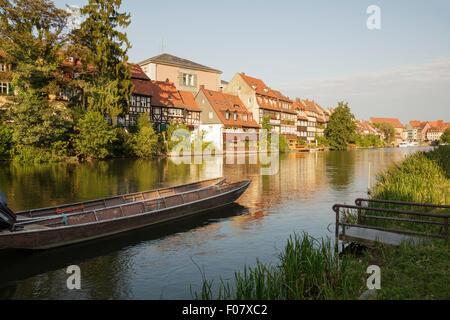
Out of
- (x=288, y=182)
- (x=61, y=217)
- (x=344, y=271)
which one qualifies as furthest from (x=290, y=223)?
(x=288, y=182)

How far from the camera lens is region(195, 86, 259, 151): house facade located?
66.0m

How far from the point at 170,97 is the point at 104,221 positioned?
175 feet

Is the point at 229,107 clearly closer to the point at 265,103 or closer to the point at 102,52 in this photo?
the point at 265,103

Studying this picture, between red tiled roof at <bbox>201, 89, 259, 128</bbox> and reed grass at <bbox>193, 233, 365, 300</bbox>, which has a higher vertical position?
red tiled roof at <bbox>201, 89, 259, 128</bbox>

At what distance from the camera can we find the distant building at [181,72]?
232ft

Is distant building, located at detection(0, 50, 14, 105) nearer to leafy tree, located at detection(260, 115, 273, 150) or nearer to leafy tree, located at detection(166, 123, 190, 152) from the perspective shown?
leafy tree, located at detection(166, 123, 190, 152)

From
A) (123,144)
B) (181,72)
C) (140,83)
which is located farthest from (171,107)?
(123,144)

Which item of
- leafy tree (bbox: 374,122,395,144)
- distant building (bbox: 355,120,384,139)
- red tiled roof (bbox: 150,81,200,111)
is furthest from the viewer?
leafy tree (bbox: 374,122,395,144)

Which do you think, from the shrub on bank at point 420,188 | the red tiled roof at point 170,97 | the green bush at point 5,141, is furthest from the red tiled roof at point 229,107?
the shrub on bank at point 420,188

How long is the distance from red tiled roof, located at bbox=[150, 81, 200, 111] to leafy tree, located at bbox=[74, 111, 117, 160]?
717 inches

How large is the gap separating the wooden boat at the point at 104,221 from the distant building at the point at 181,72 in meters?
57.2

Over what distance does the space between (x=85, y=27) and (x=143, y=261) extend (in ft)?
129

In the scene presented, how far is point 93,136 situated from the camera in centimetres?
4116

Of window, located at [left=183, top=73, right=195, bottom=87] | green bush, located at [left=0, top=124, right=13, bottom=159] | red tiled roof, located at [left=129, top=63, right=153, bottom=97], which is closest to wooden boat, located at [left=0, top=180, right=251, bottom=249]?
green bush, located at [left=0, top=124, right=13, bottom=159]
